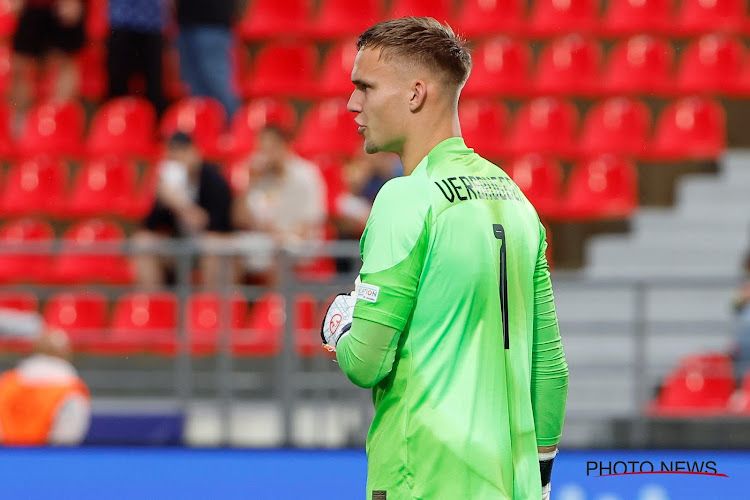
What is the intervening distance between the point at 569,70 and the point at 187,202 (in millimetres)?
3588

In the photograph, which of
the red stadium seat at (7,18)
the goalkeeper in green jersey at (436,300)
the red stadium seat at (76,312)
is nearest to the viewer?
the goalkeeper in green jersey at (436,300)

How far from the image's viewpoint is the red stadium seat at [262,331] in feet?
23.8

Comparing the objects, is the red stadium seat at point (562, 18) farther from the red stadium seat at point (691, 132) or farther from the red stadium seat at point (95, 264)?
the red stadium seat at point (95, 264)

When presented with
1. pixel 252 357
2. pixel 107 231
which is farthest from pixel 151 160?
pixel 252 357

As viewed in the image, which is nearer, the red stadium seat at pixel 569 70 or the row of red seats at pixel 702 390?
the row of red seats at pixel 702 390

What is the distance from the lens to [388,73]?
262cm

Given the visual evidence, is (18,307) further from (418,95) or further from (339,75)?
(418,95)

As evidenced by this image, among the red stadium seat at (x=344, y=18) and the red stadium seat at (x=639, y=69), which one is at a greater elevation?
the red stadium seat at (x=344, y=18)

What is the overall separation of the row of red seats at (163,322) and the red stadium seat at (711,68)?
400cm

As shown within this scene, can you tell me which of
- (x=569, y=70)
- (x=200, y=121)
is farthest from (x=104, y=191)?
(x=569, y=70)

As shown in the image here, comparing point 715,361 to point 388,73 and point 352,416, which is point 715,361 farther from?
point 388,73

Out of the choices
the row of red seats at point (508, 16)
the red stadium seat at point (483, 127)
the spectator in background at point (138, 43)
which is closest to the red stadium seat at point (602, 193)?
the red stadium seat at point (483, 127)

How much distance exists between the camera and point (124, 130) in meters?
10.2

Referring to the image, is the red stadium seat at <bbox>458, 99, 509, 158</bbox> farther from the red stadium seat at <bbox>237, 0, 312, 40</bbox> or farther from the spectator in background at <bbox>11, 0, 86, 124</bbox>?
the spectator in background at <bbox>11, 0, 86, 124</bbox>
